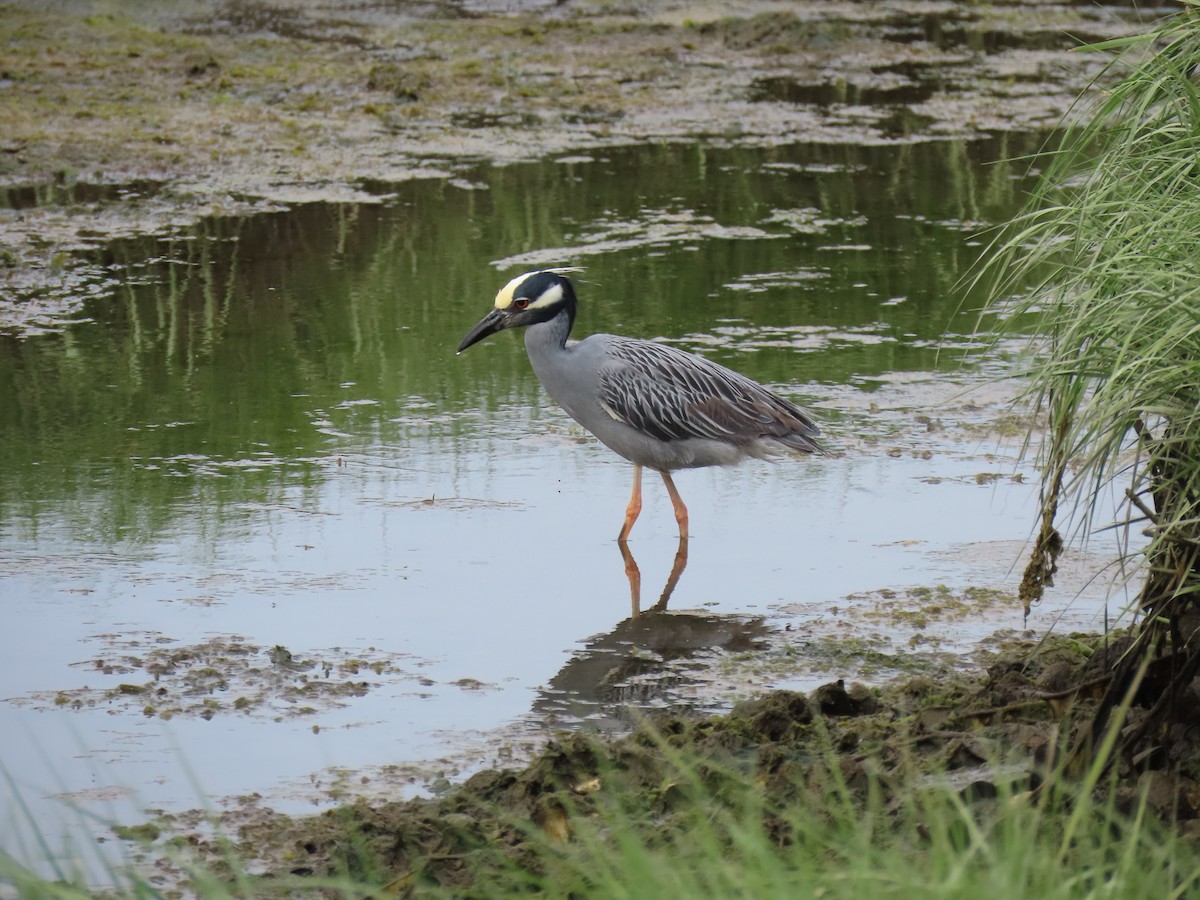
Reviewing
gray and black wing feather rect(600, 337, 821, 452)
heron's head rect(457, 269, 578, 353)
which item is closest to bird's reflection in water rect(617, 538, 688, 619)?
gray and black wing feather rect(600, 337, 821, 452)

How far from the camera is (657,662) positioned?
5785mm

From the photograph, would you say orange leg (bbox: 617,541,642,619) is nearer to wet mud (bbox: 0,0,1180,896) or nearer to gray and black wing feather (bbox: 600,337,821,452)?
wet mud (bbox: 0,0,1180,896)

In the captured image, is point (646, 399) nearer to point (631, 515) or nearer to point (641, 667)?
point (631, 515)

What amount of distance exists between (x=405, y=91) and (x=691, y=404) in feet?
27.6

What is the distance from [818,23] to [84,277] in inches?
411

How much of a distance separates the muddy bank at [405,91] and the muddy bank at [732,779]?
546 cm

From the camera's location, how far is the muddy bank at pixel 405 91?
38.1ft

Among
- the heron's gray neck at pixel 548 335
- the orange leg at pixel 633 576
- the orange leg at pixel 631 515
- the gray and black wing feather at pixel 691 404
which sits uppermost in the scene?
the heron's gray neck at pixel 548 335

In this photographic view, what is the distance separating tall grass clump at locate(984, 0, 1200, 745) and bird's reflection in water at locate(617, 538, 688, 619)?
1901mm

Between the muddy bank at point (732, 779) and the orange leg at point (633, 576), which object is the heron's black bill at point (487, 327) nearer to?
the orange leg at point (633, 576)

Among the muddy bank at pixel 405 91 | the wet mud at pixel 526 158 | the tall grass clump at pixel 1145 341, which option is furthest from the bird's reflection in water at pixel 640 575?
the muddy bank at pixel 405 91

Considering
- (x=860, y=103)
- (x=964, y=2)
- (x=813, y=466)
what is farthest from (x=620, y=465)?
(x=964, y=2)

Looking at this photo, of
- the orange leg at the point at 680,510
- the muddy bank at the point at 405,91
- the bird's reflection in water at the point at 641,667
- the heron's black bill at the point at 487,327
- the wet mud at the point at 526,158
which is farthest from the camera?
the muddy bank at the point at 405,91

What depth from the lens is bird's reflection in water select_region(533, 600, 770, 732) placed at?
5.34 meters
